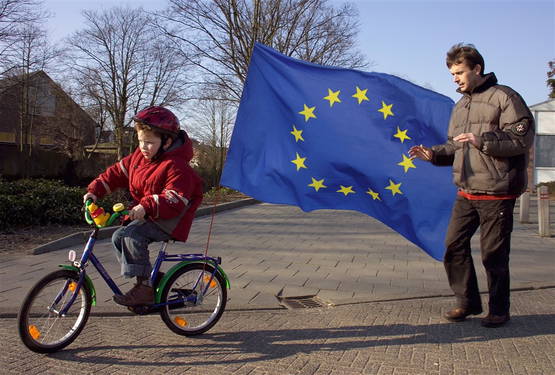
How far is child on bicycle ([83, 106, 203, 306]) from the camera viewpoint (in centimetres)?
349

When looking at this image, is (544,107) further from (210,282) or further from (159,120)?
(159,120)

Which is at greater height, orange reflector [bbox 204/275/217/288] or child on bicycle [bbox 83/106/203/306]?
child on bicycle [bbox 83/106/203/306]

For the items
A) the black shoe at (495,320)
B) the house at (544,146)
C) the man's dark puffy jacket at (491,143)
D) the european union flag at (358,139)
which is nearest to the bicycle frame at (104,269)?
the european union flag at (358,139)

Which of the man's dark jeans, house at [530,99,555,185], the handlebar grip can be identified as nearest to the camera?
the handlebar grip

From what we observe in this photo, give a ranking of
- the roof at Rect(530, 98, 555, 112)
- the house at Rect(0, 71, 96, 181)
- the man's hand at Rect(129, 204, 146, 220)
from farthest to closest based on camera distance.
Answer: the roof at Rect(530, 98, 555, 112) → the house at Rect(0, 71, 96, 181) → the man's hand at Rect(129, 204, 146, 220)

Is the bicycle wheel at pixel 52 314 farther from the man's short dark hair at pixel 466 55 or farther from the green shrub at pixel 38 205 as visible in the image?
the green shrub at pixel 38 205

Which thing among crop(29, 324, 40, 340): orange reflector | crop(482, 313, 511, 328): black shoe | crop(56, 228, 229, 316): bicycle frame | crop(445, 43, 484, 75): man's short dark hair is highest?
crop(445, 43, 484, 75): man's short dark hair

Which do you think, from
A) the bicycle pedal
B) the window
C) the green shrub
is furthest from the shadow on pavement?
the window

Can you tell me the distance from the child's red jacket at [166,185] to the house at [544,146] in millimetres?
27290

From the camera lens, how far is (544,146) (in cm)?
2708

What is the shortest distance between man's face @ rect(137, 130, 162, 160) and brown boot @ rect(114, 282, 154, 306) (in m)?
0.92

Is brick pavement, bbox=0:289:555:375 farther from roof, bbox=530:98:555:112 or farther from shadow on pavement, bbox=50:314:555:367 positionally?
roof, bbox=530:98:555:112

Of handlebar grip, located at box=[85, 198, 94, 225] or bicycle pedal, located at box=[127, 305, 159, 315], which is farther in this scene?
bicycle pedal, located at box=[127, 305, 159, 315]

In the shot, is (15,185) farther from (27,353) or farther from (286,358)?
(286,358)
